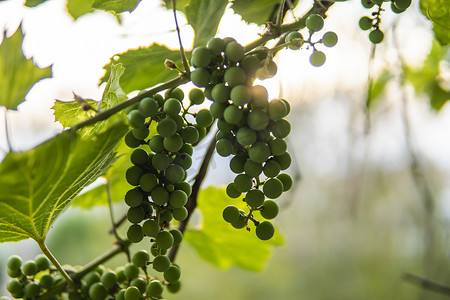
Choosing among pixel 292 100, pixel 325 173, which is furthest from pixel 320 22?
pixel 325 173

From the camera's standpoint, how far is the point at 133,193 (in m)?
0.32

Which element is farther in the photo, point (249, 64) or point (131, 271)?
point (131, 271)

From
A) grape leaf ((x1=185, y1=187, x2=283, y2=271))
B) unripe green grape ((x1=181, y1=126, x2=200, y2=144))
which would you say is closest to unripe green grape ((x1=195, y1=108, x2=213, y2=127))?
unripe green grape ((x1=181, y1=126, x2=200, y2=144))

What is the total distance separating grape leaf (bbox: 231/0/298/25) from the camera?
0.43 m

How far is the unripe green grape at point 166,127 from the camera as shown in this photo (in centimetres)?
30

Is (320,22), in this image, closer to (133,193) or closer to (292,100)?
(133,193)

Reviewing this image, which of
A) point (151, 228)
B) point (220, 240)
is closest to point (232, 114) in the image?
point (151, 228)

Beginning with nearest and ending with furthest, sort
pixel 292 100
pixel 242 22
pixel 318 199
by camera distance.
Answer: pixel 242 22 < pixel 292 100 < pixel 318 199

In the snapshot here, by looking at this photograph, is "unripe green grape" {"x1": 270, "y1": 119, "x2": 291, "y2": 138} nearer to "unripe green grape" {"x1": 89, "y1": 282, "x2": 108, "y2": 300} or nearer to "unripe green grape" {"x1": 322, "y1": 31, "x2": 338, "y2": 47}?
"unripe green grape" {"x1": 322, "y1": 31, "x2": 338, "y2": 47}

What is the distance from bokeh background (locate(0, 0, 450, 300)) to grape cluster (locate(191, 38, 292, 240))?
15cm

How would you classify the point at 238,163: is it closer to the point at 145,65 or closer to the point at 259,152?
the point at 259,152

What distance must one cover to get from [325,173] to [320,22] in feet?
6.81

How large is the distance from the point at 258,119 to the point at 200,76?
0.05 metres

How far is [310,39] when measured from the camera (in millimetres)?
324
